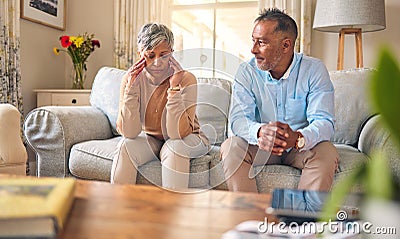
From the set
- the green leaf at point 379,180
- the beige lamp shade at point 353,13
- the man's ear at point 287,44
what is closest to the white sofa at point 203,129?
the man's ear at point 287,44

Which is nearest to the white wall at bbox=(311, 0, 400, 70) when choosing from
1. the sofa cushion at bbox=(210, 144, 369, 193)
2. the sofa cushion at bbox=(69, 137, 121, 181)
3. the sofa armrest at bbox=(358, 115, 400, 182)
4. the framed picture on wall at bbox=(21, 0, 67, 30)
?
the sofa armrest at bbox=(358, 115, 400, 182)

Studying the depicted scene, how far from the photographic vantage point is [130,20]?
3.93 m

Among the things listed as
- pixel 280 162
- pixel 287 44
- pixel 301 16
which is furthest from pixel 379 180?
pixel 301 16

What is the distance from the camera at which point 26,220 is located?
81 centimetres

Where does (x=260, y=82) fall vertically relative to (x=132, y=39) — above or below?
below

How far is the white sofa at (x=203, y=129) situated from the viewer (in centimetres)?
205

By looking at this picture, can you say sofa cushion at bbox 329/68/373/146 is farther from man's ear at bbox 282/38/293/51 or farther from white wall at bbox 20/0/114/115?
white wall at bbox 20/0/114/115

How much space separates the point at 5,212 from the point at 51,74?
11.2 feet

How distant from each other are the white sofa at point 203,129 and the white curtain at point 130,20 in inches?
43.9

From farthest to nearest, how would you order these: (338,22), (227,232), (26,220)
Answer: (338,22)
(227,232)
(26,220)

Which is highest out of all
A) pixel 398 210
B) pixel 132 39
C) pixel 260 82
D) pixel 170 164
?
pixel 132 39

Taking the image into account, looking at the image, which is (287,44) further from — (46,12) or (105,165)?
(46,12)

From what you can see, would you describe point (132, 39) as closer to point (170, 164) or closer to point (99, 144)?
point (99, 144)

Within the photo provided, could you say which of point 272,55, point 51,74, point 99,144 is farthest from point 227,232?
point 51,74
